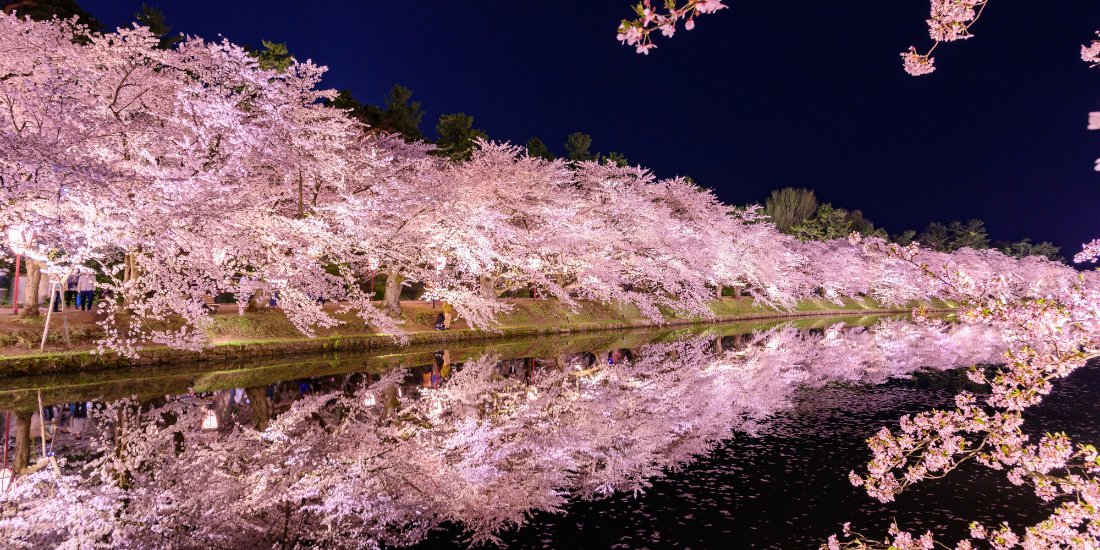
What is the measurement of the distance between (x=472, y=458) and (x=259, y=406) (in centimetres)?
630

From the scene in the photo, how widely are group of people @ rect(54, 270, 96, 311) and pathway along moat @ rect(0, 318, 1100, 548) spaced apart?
21.1ft

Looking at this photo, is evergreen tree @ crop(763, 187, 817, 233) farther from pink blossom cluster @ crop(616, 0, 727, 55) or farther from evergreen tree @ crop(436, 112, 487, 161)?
pink blossom cluster @ crop(616, 0, 727, 55)

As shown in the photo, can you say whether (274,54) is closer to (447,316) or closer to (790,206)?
Answer: (447,316)

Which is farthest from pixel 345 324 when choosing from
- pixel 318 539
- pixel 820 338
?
pixel 820 338

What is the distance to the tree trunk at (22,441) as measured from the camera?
9.73m

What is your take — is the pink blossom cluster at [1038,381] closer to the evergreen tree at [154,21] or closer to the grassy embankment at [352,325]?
the grassy embankment at [352,325]

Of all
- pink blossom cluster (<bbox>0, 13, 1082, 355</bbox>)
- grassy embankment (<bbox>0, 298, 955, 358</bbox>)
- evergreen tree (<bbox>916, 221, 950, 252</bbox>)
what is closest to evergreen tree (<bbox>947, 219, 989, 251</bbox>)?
evergreen tree (<bbox>916, 221, 950, 252</bbox>)

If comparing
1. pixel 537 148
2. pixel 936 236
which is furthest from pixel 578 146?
pixel 936 236

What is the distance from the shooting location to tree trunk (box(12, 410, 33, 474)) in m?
9.73

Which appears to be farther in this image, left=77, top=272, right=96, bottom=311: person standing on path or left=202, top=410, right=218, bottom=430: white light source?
left=77, top=272, right=96, bottom=311: person standing on path

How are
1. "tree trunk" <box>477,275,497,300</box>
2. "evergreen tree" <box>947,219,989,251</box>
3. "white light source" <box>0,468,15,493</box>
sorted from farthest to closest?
→ "evergreen tree" <box>947,219,989,251</box>
"tree trunk" <box>477,275,497,300</box>
"white light source" <box>0,468,15,493</box>

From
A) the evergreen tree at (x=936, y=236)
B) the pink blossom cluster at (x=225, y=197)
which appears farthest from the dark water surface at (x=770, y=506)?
the evergreen tree at (x=936, y=236)

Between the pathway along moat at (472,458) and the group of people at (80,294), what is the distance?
6.44m

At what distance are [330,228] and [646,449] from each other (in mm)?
13989
